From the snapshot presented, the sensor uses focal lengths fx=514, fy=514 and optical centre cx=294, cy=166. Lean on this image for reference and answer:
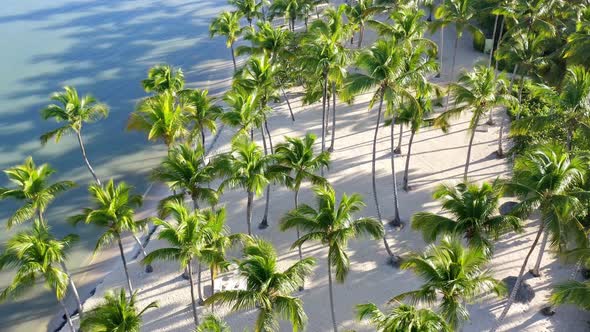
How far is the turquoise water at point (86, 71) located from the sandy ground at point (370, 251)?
13.2 feet

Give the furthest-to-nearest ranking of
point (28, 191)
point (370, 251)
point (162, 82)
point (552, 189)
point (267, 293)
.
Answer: point (162, 82)
point (370, 251)
point (28, 191)
point (552, 189)
point (267, 293)

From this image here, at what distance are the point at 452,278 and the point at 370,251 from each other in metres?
8.55

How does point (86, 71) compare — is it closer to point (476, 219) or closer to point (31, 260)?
point (31, 260)

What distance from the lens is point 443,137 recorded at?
29297mm

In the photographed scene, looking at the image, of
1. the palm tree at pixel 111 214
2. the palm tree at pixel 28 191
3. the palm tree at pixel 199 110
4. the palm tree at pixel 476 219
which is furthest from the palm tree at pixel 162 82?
the palm tree at pixel 476 219

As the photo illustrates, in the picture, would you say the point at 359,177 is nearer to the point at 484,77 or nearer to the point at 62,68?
the point at 484,77

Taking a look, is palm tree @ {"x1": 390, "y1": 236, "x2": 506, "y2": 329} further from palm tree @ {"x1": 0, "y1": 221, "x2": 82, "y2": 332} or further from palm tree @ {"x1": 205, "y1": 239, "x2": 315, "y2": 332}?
palm tree @ {"x1": 0, "y1": 221, "x2": 82, "y2": 332}

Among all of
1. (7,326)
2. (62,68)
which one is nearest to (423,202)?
(7,326)

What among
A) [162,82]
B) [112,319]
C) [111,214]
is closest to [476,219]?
[112,319]

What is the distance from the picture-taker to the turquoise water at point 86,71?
2691cm

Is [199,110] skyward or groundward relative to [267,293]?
skyward

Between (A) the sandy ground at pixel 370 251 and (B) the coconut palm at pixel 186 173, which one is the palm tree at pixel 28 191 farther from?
(A) the sandy ground at pixel 370 251

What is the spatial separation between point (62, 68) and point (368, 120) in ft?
93.0

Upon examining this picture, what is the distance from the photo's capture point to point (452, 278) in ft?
42.2
